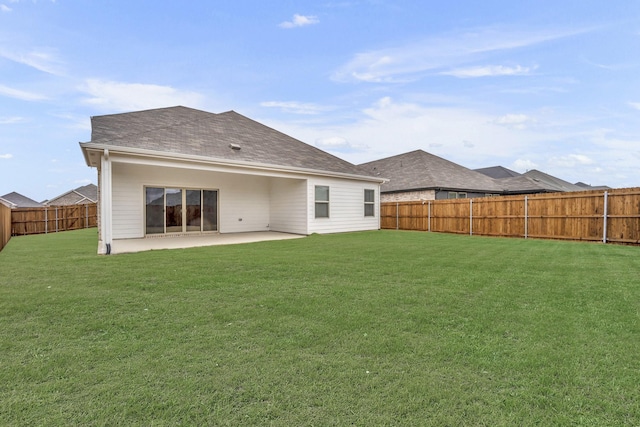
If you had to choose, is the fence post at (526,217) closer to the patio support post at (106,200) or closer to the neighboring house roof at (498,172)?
the patio support post at (106,200)

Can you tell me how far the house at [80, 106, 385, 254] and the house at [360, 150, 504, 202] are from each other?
476 centimetres

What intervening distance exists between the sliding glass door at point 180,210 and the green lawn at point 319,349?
7034 mm

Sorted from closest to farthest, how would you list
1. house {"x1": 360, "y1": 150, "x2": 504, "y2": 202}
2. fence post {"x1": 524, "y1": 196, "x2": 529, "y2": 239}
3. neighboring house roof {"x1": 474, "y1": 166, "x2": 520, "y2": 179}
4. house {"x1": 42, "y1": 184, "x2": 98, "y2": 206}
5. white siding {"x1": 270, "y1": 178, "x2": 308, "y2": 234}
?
fence post {"x1": 524, "y1": 196, "x2": 529, "y2": 239} → white siding {"x1": 270, "y1": 178, "x2": 308, "y2": 234} → house {"x1": 360, "y1": 150, "x2": 504, "y2": 202} → neighboring house roof {"x1": 474, "y1": 166, "x2": 520, "y2": 179} → house {"x1": 42, "y1": 184, "x2": 98, "y2": 206}

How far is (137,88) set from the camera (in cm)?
1453

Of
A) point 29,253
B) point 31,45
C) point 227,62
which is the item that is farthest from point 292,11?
point 29,253

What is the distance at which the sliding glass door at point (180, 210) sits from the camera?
1180 cm

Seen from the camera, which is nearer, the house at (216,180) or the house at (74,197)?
the house at (216,180)

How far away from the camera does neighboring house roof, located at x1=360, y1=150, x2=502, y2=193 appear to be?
19.8 meters

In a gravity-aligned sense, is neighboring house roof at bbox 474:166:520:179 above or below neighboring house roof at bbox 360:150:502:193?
above

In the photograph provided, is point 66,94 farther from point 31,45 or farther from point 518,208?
point 518,208

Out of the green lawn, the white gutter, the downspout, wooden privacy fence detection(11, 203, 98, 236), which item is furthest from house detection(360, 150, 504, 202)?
wooden privacy fence detection(11, 203, 98, 236)

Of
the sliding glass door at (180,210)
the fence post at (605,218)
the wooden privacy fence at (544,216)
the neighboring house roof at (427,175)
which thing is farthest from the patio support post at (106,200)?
the neighboring house roof at (427,175)

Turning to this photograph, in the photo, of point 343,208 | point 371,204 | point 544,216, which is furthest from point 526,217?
point 343,208

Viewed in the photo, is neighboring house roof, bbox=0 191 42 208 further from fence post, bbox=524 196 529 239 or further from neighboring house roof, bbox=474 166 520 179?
neighboring house roof, bbox=474 166 520 179
